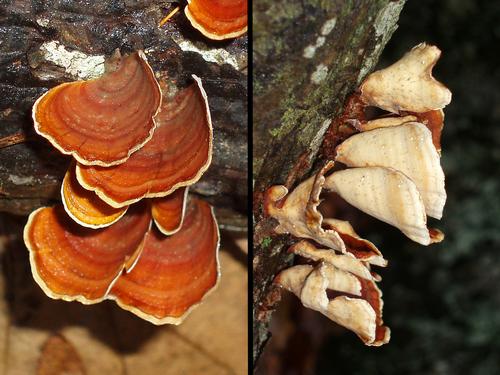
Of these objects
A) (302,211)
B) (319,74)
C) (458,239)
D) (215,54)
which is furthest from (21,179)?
(458,239)

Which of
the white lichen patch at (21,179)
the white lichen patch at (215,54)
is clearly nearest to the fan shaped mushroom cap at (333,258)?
the white lichen patch at (215,54)

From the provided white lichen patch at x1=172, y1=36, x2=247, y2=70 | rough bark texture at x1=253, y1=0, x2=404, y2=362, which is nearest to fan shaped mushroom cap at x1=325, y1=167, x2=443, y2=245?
rough bark texture at x1=253, y1=0, x2=404, y2=362

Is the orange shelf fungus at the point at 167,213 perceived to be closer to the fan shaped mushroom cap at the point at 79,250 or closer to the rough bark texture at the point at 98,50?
the fan shaped mushroom cap at the point at 79,250

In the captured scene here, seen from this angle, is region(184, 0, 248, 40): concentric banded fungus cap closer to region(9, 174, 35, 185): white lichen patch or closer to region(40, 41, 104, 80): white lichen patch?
region(40, 41, 104, 80): white lichen patch

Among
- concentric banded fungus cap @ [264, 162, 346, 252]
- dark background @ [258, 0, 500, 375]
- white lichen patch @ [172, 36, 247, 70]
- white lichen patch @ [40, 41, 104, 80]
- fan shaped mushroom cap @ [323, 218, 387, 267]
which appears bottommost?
dark background @ [258, 0, 500, 375]

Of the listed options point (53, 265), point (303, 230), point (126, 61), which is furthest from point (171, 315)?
point (126, 61)

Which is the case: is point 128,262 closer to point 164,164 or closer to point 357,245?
point 164,164
